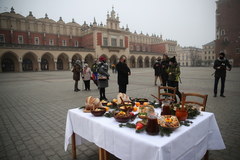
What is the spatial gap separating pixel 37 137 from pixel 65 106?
2.51 meters

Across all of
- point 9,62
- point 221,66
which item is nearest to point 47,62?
point 9,62

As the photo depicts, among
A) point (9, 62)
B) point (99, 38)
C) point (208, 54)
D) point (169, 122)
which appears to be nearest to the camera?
point (169, 122)

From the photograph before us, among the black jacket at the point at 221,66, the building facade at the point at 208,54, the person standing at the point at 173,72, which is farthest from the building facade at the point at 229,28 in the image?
the person standing at the point at 173,72

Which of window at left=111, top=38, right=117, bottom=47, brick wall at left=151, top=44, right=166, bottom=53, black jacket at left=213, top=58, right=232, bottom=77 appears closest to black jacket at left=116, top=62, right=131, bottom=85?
black jacket at left=213, top=58, right=232, bottom=77

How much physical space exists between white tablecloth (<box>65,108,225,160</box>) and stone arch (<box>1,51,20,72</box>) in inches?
1435

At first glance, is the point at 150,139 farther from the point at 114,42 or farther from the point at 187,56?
the point at 187,56

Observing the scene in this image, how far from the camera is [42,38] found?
38750 mm

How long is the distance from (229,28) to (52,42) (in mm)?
49300

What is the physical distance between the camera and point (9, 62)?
33125 millimetres

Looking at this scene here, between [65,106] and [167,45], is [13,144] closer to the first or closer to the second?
[65,106]

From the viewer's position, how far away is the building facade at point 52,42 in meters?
31.8

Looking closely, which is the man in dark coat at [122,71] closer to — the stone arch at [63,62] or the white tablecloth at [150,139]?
the white tablecloth at [150,139]

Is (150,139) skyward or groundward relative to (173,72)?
groundward

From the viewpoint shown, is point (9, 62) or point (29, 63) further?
point (29, 63)
